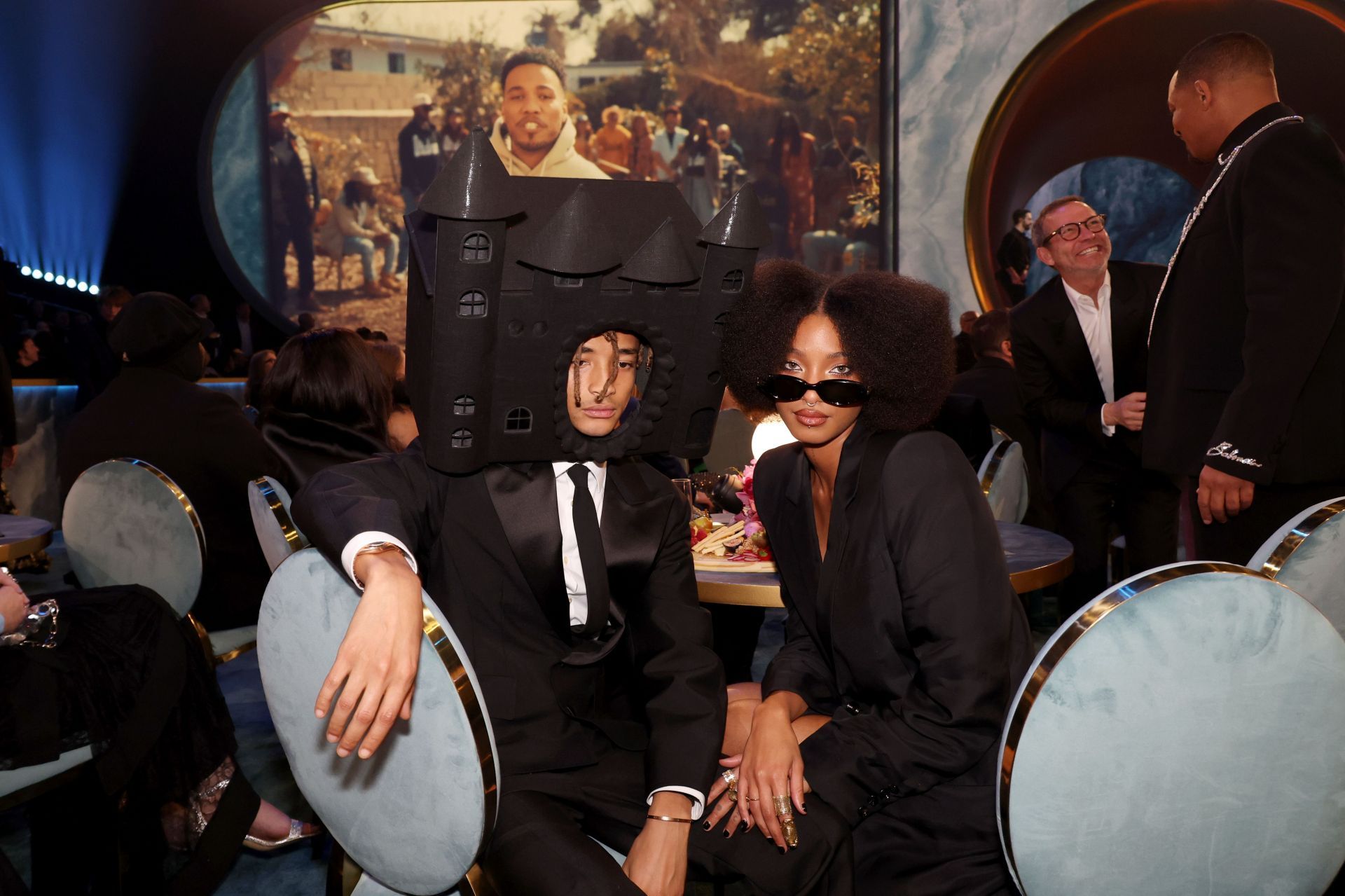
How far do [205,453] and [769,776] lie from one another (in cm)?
236

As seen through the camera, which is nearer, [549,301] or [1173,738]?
[1173,738]

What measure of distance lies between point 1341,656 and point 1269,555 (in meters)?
0.27

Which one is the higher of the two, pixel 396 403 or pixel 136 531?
pixel 396 403

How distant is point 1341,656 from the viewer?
1121 mm

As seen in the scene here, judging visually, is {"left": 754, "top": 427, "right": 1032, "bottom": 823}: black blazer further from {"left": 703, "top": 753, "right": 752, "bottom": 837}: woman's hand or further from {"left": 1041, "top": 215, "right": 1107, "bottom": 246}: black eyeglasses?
{"left": 1041, "top": 215, "right": 1107, "bottom": 246}: black eyeglasses

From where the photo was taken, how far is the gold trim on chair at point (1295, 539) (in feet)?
4.39

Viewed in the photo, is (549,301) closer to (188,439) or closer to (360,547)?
(360,547)

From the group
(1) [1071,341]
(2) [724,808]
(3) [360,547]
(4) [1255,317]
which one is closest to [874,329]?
(2) [724,808]

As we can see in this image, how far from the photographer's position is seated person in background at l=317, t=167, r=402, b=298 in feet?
34.0

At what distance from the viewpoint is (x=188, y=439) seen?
3176 millimetres

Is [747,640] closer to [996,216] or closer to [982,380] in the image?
[982,380]

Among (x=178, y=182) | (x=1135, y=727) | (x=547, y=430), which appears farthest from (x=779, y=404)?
(x=178, y=182)

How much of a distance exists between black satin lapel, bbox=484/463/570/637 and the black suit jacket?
174 cm

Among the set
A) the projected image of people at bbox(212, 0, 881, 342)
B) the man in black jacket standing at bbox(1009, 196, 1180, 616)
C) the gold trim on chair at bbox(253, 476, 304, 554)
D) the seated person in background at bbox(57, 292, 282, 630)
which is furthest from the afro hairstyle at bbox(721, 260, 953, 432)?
the projected image of people at bbox(212, 0, 881, 342)
